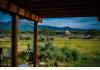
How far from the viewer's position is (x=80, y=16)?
3.02 m

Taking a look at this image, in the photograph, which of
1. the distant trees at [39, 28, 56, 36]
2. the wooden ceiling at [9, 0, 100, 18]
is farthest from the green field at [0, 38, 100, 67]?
the wooden ceiling at [9, 0, 100, 18]

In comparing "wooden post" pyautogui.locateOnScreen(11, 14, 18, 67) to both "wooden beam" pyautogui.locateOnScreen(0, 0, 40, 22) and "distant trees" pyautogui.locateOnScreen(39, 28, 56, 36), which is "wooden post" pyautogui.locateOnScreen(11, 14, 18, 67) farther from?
"distant trees" pyautogui.locateOnScreen(39, 28, 56, 36)

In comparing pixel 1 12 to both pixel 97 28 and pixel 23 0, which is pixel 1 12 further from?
pixel 97 28

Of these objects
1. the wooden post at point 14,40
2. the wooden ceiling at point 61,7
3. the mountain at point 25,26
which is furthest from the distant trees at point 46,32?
the wooden post at point 14,40

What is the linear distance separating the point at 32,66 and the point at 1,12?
28.0 inches

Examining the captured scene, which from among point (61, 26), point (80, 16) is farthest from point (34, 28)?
point (80, 16)

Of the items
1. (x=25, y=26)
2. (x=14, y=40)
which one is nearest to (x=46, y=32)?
(x=25, y=26)

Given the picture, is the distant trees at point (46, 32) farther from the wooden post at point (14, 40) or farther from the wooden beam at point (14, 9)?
the wooden post at point (14, 40)

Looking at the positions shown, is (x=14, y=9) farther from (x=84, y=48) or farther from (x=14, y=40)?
(x=84, y=48)

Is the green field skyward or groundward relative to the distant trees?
groundward

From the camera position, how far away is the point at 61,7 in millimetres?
3037

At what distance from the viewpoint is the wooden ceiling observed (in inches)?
117

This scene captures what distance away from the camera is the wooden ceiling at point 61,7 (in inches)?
117

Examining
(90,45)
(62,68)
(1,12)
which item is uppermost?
(1,12)
